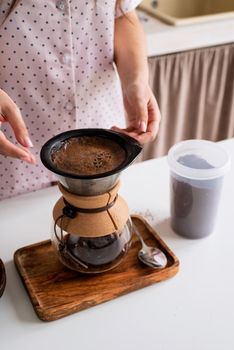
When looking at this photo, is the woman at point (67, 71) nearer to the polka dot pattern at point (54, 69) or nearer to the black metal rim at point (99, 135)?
the polka dot pattern at point (54, 69)

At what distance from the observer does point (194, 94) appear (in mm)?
1803

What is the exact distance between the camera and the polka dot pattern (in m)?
0.91

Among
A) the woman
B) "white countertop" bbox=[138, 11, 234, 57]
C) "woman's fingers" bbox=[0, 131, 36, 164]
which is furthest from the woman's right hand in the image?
"white countertop" bbox=[138, 11, 234, 57]

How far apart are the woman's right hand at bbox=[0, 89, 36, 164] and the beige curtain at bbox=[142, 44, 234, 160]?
997 millimetres

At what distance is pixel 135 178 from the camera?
963mm

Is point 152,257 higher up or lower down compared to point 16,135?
lower down

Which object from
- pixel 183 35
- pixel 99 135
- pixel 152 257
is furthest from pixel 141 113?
pixel 183 35

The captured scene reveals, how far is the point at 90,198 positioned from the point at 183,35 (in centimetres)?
112

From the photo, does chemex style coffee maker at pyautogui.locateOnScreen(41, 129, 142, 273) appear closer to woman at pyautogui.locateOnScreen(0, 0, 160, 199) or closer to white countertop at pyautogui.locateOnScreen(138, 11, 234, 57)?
woman at pyautogui.locateOnScreen(0, 0, 160, 199)

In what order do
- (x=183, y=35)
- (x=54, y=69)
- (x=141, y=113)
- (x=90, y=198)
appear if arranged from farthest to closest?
1. (x=183, y=35)
2. (x=54, y=69)
3. (x=141, y=113)
4. (x=90, y=198)

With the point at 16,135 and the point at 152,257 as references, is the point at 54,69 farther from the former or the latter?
the point at 152,257

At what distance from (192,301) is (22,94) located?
1.85 feet

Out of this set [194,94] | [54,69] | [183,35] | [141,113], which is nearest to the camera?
[141,113]

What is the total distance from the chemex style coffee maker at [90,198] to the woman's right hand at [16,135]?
0.03 m
